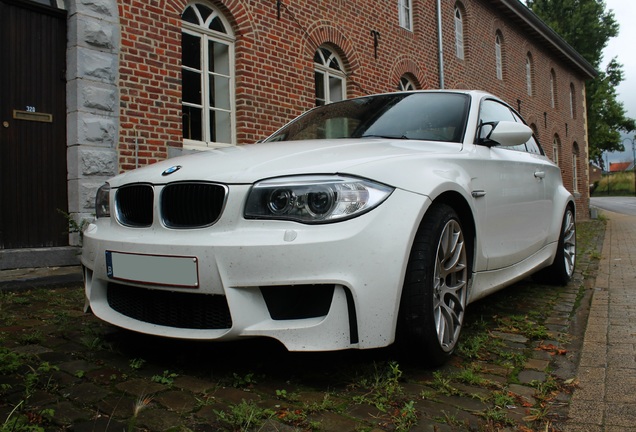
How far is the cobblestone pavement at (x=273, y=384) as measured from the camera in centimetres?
194

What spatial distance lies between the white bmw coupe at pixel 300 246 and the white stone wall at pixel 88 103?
2.95 metres

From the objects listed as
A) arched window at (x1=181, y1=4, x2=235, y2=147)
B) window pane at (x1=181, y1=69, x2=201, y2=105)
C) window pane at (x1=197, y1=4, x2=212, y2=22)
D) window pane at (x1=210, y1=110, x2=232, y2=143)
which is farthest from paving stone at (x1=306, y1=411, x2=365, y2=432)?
window pane at (x1=197, y1=4, x2=212, y2=22)

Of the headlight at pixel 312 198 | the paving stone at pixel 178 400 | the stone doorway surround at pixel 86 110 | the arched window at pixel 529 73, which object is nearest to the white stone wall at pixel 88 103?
the stone doorway surround at pixel 86 110

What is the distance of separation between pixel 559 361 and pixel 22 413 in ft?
8.06

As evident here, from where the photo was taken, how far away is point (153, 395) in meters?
2.18

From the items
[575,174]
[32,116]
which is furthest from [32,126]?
[575,174]

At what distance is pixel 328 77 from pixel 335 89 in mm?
395

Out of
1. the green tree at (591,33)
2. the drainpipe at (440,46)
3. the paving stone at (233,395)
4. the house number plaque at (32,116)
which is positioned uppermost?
the green tree at (591,33)

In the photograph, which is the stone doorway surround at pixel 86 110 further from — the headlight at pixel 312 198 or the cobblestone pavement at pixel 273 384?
the headlight at pixel 312 198

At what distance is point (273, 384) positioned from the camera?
231cm

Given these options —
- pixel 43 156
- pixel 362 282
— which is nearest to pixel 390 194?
pixel 362 282

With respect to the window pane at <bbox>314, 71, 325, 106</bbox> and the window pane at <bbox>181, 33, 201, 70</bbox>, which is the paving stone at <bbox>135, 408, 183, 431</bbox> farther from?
the window pane at <bbox>314, 71, 325, 106</bbox>

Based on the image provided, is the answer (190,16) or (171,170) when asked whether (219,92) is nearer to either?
(190,16)

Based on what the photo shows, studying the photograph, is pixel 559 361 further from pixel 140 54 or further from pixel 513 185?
pixel 140 54
